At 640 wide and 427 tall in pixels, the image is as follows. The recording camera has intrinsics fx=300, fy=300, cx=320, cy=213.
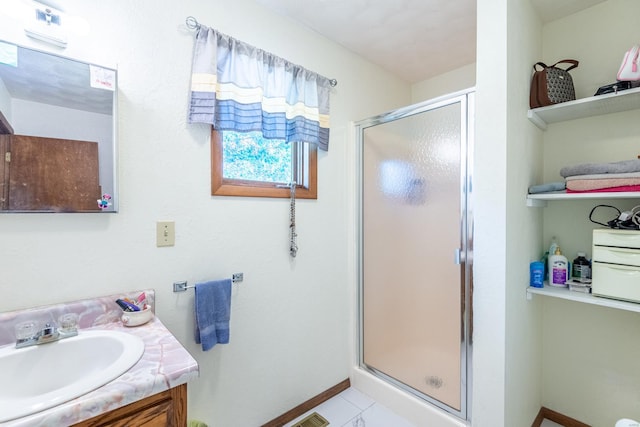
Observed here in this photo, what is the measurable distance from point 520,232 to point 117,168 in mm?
1904

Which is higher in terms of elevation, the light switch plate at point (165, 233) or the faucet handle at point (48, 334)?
the light switch plate at point (165, 233)

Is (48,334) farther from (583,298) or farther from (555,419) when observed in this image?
(555,419)

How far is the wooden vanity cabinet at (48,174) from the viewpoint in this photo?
40.3 inches

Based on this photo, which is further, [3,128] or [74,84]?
[74,84]

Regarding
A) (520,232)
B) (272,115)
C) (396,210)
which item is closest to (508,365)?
(520,232)

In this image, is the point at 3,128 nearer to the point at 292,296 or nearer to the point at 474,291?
the point at 292,296

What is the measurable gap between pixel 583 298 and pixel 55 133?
7.74 ft

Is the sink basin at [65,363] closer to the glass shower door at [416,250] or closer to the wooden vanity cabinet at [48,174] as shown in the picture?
the wooden vanity cabinet at [48,174]

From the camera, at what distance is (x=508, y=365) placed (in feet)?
4.68

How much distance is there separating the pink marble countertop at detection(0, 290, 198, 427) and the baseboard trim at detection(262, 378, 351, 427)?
1066 millimetres

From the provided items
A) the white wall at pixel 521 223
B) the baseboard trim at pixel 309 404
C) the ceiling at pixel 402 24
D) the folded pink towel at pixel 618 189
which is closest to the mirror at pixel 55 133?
the ceiling at pixel 402 24

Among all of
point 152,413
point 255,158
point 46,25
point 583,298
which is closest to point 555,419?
point 583,298

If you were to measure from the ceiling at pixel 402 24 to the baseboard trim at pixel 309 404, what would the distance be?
2.40m

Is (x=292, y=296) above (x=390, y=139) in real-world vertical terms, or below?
below
